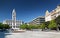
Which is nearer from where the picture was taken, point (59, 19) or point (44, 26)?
point (59, 19)

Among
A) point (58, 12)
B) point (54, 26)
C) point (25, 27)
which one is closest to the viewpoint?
point (54, 26)

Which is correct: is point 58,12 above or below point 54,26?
above

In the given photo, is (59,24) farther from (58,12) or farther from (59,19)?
(58,12)

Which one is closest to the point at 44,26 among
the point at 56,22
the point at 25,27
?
the point at 56,22

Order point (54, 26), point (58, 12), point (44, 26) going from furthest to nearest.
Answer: point (58, 12)
point (44, 26)
point (54, 26)

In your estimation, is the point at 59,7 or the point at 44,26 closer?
the point at 44,26

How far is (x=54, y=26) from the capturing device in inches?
3536

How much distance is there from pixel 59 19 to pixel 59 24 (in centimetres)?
323

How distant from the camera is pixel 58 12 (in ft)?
444

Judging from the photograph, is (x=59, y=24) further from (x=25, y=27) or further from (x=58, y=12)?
(x=25, y=27)

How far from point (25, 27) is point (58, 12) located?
120 ft

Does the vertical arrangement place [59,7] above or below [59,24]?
above

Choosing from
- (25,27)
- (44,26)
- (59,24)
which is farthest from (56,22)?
(25,27)

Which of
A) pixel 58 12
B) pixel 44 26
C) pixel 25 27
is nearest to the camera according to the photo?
pixel 44 26
